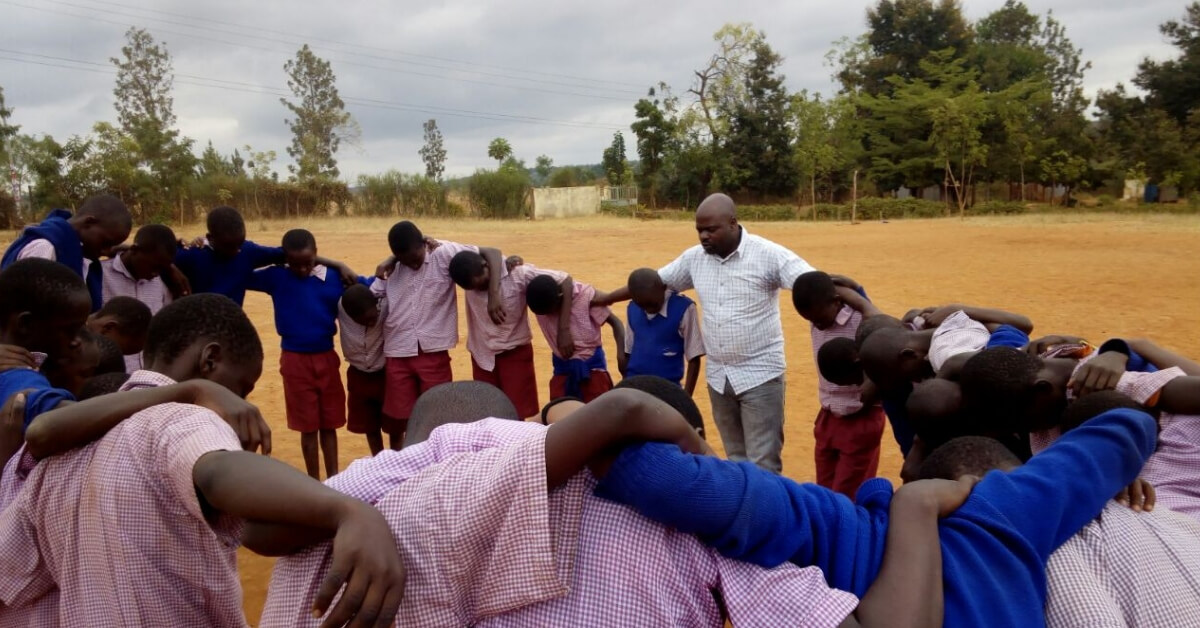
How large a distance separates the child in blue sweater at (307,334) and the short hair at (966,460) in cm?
403

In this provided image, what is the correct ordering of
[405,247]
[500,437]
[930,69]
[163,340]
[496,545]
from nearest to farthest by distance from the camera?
[496,545]
[500,437]
[163,340]
[405,247]
[930,69]

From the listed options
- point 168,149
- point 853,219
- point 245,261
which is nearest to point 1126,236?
point 853,219

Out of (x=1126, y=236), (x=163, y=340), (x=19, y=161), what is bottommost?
(x=1126, y=236)

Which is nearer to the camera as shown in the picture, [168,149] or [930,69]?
[168,149]

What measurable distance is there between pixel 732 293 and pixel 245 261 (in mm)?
3107

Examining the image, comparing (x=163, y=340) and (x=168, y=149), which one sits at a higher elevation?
(x=168, y=149)

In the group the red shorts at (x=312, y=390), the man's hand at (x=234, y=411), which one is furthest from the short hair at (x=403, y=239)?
the man's hand at (x=234, y=411)

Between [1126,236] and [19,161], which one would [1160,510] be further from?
[19,161]

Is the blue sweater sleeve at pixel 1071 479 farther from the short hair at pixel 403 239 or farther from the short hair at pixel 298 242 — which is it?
the short hair at pixel 298 242

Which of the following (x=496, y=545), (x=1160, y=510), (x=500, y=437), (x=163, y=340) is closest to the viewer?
(x=496, y=545)

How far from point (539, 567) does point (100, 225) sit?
Result: 418 cm

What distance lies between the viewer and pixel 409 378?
5.13 metres

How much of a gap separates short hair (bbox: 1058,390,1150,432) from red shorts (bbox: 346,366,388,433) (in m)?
4.06

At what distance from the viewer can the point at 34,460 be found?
196 centimetres
